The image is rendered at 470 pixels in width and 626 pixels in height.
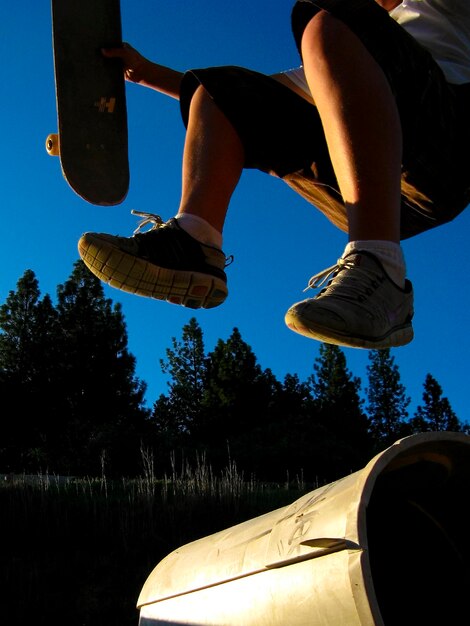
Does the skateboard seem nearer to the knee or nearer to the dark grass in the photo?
the knee

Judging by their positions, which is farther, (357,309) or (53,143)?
(53,143)

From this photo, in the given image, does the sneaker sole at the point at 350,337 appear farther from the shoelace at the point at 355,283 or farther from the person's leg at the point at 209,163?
the person's leg at the point at 209,163

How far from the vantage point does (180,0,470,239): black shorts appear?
4.67 ft

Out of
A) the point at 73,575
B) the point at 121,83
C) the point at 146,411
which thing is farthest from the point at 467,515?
the point at 146,411

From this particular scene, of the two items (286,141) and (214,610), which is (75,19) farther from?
(214,610)

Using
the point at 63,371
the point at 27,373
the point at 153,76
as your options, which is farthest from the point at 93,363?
the point at 153,76

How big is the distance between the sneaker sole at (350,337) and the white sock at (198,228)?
33cm

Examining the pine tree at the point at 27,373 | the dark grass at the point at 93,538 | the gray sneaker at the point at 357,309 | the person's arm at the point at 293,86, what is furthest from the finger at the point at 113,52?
the pine tree at the point at 27,373

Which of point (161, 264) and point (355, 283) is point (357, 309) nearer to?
point (355, 283)

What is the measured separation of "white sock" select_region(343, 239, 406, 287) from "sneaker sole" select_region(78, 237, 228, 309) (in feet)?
1.02

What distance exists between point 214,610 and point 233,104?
1092mm

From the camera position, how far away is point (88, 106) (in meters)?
1.72

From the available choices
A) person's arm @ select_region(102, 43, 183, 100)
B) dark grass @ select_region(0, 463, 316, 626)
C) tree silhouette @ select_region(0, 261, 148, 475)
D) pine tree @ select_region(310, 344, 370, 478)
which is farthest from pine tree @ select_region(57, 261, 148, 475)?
person's arm @ select_region(102, 43, 183, 100)

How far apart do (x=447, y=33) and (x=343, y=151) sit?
516 millimetres
